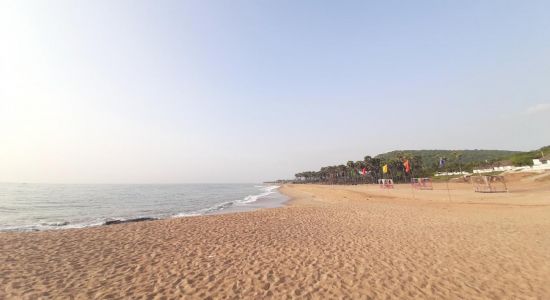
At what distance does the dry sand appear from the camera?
629cm

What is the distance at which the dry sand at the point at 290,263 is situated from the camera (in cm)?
629

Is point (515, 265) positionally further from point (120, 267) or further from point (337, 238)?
point (120, 267)

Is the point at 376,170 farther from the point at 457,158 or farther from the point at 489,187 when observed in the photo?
the point at 489,187

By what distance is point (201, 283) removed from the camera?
22.2 feet

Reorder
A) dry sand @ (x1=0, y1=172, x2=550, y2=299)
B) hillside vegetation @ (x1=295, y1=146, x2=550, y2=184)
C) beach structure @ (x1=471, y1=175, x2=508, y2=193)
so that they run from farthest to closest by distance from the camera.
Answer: hillside vegetation @ (x1=295, y1=146, x2=550, y2=184)
beach structure @ (x1=471, y1=175, x2=508, y2=193)
dry sand @ (x1=0, y1=172, x2=550, y2=299)

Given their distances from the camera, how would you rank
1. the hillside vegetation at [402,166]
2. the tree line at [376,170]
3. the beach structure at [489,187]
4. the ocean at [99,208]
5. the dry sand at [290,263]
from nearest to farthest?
the dry sand at [290,263] → the ocean at [99,208] → the beach structure at [489,187] → the hillside vegetation at [402,166] → the tree line at [376,170]

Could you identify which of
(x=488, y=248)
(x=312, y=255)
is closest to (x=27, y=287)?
(x=312, y=255)

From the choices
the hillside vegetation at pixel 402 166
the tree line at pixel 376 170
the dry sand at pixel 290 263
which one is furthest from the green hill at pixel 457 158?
the dry sand at pixel 290 263

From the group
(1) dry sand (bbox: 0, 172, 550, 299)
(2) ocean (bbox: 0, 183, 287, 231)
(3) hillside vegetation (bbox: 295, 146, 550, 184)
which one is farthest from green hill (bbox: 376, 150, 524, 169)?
(1) dry sand (bbox: 0, 172, 550, 299)

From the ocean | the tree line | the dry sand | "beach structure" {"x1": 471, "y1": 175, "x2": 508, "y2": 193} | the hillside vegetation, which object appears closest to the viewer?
the dry sand

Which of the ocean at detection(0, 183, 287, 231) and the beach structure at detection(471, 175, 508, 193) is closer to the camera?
the ocean at detection(0, 183, 287, 231)

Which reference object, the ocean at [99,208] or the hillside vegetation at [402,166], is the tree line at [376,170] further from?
the ocean at [99,208]

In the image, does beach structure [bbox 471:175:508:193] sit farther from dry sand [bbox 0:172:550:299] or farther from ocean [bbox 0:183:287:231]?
ocean [bbox 0:183:287:231]

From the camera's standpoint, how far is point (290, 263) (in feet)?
27.2
